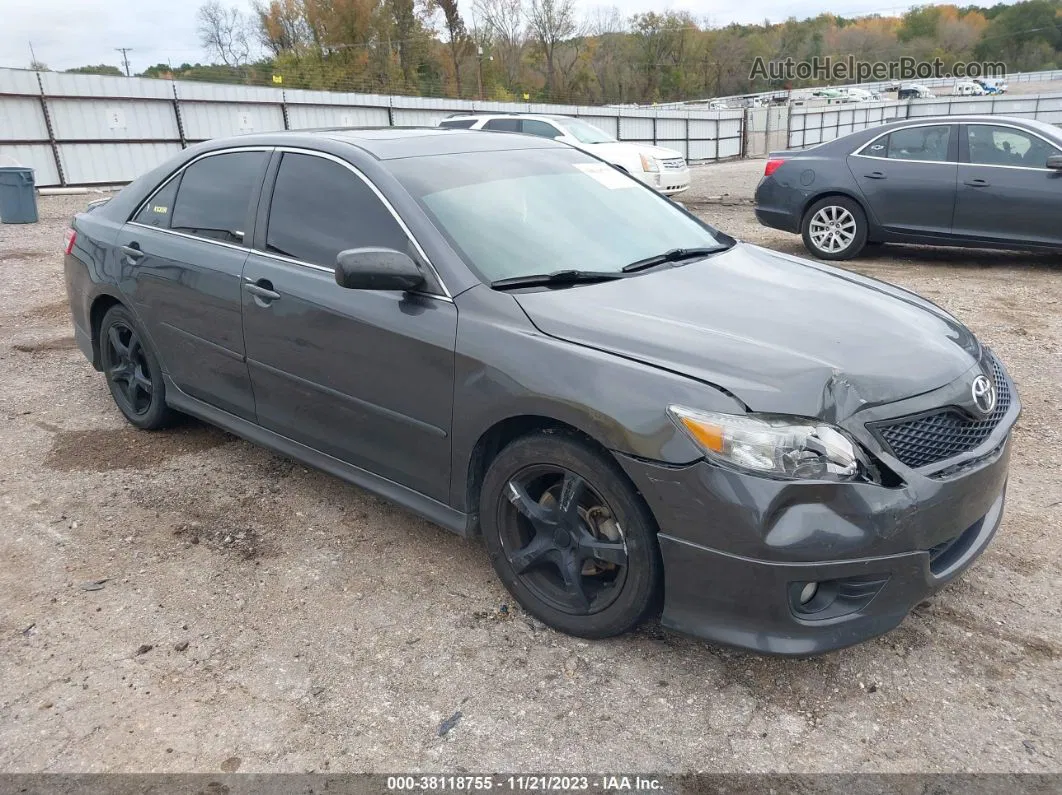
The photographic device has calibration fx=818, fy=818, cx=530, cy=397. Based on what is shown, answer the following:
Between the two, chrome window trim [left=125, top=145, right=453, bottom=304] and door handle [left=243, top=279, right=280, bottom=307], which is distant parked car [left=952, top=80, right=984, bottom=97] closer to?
chrome window trim [left=125, top=145, right=453, bottom=304]

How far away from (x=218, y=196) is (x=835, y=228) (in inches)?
285

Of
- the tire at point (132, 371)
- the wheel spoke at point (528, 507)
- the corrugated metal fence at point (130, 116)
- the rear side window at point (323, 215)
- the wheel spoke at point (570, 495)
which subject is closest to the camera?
the wheel spoke at point (570, 495)

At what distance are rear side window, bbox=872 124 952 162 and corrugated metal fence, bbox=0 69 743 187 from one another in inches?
418

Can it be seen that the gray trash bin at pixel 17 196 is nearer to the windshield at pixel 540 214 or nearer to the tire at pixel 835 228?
the tire at pixel 835 228

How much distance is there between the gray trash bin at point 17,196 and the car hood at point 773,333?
13166 millimetres

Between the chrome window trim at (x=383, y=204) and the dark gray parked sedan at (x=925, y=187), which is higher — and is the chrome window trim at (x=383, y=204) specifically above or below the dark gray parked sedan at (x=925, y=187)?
above

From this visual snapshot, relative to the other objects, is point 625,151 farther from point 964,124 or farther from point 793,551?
point 793,551

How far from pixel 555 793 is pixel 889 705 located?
1070mm

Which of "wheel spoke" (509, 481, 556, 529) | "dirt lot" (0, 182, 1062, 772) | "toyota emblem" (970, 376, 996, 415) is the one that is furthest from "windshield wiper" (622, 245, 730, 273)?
"dirt lot" (0, 182, 1062, 772)

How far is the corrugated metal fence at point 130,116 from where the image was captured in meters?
17.2

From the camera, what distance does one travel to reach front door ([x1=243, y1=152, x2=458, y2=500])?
299 centimetres

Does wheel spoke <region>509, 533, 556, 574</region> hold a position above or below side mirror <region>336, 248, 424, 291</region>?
below

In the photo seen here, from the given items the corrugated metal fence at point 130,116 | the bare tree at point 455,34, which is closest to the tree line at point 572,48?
Answer: the bare tree at point 455,34

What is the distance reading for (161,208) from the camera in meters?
4.29
